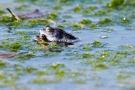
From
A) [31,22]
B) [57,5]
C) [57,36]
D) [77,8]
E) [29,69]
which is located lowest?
[29,69]

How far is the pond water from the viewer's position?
662 centimetres

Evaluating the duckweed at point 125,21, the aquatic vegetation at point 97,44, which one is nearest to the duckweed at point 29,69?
the aquatic vegetation at point 97,44

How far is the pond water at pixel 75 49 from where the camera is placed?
6.62 meters

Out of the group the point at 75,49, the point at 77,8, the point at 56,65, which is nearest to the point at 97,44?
the point at 75,49

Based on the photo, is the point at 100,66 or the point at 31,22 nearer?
the point at 100,66

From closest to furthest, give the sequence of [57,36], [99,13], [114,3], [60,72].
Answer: [60,72]
[57,36]
[99,13]
[114,3]

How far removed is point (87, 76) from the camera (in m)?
6.80

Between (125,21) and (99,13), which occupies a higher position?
Result: (99,13)

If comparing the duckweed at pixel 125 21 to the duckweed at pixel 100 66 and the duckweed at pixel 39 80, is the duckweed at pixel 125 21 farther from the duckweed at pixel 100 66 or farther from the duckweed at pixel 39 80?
the duckweed at pixel 39 80

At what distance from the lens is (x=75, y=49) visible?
8.12m

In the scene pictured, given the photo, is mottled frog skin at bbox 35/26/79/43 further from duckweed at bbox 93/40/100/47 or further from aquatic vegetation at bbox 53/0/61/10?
aquatic vegetation at bbox 53/0/61/10

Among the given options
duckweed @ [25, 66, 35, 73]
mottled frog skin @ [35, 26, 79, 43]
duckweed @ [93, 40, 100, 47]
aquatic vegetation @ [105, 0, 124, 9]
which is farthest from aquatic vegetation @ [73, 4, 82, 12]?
duckweed @ [25, 66, 35, 73]

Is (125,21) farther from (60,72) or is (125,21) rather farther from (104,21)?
(60,72)

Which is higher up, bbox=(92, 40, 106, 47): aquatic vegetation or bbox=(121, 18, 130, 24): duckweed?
bbox=(121, 18, 130, 24): duckweed
